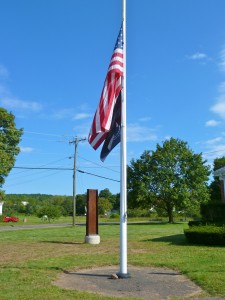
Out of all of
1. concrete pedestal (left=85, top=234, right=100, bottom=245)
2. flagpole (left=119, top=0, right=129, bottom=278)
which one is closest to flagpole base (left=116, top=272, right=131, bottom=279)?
flagpole (left=119, top=0, right=129, bottom=278)

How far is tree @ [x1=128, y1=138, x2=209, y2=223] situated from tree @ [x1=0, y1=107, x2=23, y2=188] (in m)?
13.4

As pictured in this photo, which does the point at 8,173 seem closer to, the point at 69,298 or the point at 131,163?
the point at 131,163

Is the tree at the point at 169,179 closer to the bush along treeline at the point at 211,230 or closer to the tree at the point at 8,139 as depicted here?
the tree at the point at 8,139

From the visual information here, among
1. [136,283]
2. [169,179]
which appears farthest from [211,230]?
[169,179]

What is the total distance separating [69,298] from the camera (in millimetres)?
6586

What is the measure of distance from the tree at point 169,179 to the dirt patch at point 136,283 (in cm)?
3378

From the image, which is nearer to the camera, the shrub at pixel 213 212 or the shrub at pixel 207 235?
the shrub at pixel 207 235

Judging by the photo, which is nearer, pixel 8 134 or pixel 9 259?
pixel 9 259

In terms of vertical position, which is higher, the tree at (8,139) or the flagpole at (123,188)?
the tree at (8,139)

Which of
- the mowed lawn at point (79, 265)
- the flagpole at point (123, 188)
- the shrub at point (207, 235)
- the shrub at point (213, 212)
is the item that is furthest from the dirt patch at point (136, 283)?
the shrub at point (213, 212)

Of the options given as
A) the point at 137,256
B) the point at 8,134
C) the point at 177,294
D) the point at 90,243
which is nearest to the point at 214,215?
the point at 90,243

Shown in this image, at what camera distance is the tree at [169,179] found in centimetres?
4334

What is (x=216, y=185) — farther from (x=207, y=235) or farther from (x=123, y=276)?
(x=123, y=276)

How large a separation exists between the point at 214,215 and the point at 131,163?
27.5 m
